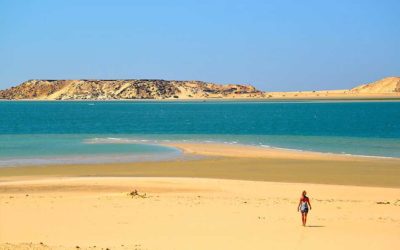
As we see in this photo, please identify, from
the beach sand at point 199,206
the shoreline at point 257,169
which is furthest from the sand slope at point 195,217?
the shoreline at point 257,169

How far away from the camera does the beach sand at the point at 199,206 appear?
49.2ft

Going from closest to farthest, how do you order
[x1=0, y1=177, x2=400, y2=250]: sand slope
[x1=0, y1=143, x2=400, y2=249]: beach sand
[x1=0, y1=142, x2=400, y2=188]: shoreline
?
[x1=0, y1=177, x2=400, y2=250]: sand slope
[x1=0, y1=143, x2=400, y2=249]: beach sand
[x1=0, y1=142, x2=400, y2=188]: shoreline

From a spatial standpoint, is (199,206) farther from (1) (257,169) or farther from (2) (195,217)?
(1) (257,169)

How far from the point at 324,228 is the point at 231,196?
614cm

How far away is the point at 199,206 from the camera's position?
19469mm

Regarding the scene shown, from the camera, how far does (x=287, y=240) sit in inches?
591

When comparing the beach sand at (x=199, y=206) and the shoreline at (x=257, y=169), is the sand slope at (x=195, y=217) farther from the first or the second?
the shoreline at (x=257, y=169)

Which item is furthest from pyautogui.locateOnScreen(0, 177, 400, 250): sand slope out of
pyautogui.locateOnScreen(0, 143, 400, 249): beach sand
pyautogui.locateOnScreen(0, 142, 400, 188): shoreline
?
pyautogui.locateOnScreen(0, 142, 400, 188): shoreline

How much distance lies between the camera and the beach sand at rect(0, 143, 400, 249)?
15.0 metres

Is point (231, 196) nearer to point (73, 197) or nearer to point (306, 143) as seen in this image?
point (73, 197)

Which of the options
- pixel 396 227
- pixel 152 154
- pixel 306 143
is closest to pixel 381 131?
pixel 306 143

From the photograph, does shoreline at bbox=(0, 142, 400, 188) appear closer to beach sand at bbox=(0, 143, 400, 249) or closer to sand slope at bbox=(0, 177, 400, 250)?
beach sand at bbox=(0, 143, 400, 249)

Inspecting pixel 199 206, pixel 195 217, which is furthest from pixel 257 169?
pixel 195 217

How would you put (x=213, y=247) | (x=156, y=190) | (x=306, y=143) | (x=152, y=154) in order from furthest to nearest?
1. (x=306, y=143)
2. (x=152, y=154)
3. (x=156, y=190)
4. (x=213, y=247)
